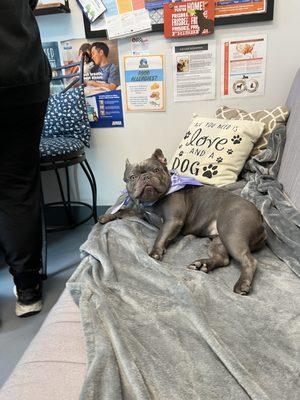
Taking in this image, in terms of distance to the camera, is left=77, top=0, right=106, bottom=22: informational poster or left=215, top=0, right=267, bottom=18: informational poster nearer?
left=215, top=0, right=267, bottom=18: informational poster

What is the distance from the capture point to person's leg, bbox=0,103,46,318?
1.22 metres

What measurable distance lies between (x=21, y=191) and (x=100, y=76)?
0.90 meters

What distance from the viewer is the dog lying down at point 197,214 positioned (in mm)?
1060

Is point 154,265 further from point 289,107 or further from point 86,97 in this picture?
point 86,97

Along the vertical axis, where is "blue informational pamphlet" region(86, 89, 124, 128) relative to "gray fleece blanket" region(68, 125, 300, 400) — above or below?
above

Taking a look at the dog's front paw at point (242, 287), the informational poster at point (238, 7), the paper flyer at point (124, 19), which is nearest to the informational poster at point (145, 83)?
the paper flyer at point (124, 19)

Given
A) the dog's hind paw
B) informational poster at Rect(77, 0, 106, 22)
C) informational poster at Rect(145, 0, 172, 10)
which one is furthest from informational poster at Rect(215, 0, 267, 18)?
the dog's hind paw

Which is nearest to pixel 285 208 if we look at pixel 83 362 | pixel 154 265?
pixel 154 265

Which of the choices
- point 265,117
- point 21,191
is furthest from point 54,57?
point 265,117

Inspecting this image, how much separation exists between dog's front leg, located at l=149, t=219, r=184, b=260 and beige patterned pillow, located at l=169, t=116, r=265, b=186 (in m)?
0.40

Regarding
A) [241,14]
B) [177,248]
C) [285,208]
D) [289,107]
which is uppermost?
[241,14]

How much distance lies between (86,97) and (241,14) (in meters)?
0.90

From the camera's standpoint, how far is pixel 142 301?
2.91 feet

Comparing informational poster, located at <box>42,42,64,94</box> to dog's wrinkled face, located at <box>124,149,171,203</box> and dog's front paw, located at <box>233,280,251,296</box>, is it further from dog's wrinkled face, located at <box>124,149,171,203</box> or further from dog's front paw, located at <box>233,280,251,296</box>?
dog's front paw, located at <box>233,280,251,296</box>
